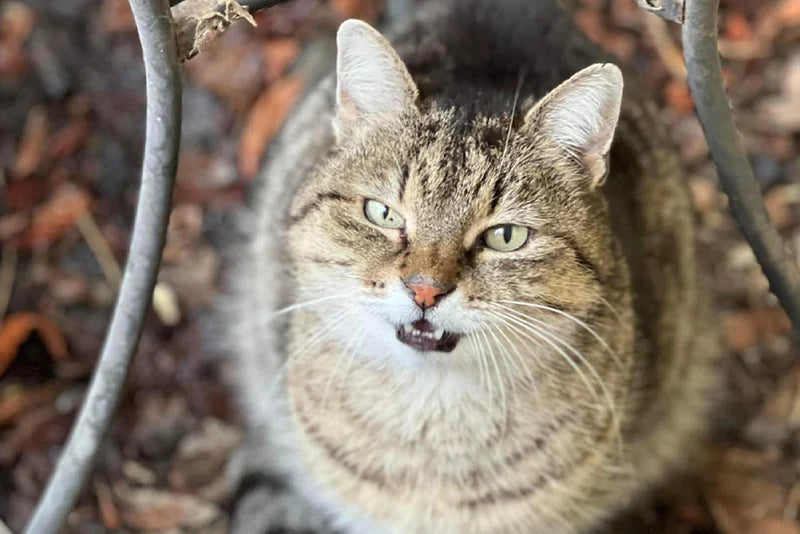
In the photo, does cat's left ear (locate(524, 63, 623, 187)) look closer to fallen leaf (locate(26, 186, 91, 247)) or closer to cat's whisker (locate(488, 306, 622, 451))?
cat's whisker (locate(488, 306, 622, 451))

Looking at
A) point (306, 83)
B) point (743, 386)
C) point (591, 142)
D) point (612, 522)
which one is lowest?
point (612, 522)

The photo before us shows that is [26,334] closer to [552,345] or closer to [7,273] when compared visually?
[7,273]

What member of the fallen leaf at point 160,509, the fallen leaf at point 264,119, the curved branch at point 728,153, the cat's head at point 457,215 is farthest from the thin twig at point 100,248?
the curved branch at point 728,153

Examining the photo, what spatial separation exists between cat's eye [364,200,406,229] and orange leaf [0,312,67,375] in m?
0.83

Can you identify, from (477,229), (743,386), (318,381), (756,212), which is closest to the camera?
(477,229)

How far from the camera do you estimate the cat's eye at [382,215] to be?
3.52 feet

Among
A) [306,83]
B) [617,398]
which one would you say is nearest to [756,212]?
[617,398]

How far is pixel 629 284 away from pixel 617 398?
154 mm

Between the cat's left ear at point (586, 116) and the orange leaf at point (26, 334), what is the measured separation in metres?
1.00

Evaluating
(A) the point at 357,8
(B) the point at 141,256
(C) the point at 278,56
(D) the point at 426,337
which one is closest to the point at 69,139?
(C) the point at 278,56

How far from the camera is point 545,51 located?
1.32m

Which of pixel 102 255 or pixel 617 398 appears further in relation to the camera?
pixel 102 255

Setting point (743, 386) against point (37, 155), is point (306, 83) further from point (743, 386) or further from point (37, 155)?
point (743, 386)

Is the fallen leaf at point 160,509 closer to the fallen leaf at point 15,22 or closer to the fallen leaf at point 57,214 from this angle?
the fallen leaf at point 57,214
